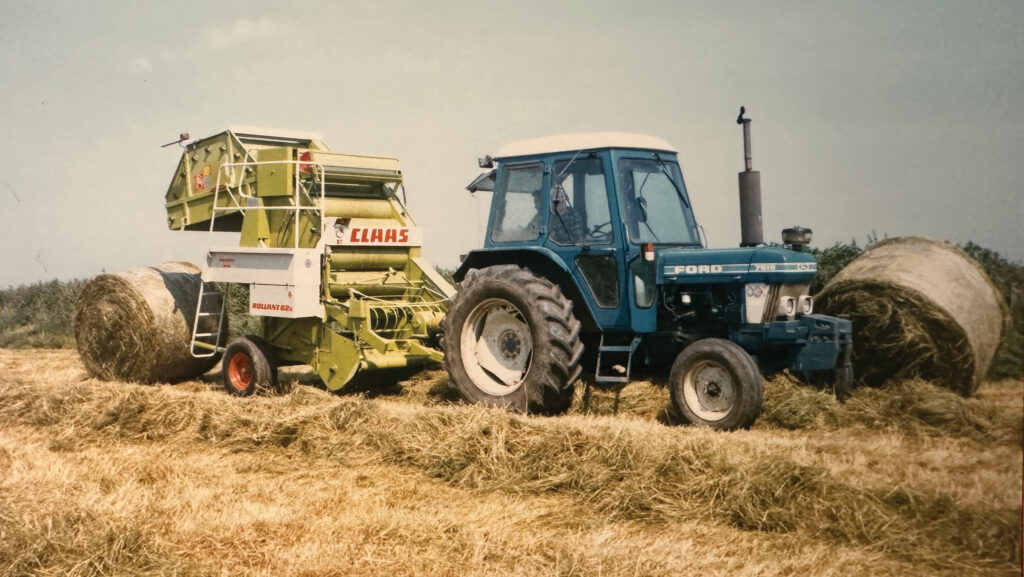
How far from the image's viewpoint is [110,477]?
5516 mm

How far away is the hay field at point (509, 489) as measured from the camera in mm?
3680

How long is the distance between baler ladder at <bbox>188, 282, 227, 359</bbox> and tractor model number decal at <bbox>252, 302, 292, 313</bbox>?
99 centimetres

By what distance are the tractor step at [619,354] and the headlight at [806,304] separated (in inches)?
49.8

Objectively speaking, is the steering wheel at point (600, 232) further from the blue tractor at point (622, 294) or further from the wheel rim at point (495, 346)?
the wheel rim at point (495, 346)

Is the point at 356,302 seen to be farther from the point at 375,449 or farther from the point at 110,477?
the point at 110,477

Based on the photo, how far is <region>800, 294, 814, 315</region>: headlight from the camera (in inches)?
267

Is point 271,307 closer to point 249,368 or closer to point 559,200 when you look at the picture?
point 249,368

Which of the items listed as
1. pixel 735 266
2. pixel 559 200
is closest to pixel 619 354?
pixel 735 266

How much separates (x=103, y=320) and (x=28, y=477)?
4266 millimetres

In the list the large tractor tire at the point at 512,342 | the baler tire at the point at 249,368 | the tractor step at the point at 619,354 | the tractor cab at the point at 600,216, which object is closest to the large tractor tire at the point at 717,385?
the tractor step at the point at 619,354

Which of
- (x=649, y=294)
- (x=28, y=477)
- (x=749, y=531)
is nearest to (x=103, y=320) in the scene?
(x=28, y=477)

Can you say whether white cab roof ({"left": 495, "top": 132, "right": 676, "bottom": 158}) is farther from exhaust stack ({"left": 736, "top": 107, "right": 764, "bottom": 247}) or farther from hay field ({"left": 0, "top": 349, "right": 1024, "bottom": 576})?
hay field ({"left": 0, "top": 349, "right": 1024, "bottom": 576})

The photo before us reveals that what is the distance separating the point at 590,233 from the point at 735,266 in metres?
1.21

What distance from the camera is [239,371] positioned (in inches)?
353
